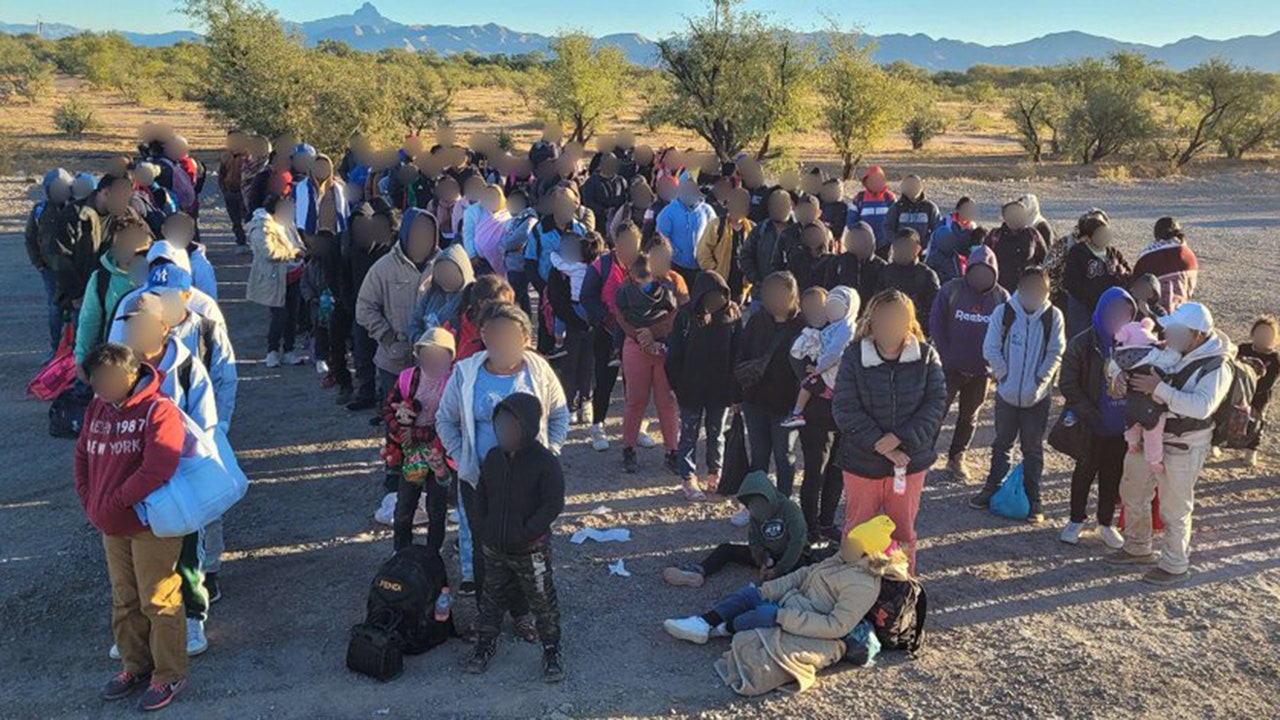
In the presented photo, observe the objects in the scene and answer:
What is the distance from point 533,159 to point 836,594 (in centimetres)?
1001

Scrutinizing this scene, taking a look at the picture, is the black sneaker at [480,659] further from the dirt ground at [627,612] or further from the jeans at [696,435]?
the jeans at [696,435]

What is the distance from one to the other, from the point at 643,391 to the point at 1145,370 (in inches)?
136

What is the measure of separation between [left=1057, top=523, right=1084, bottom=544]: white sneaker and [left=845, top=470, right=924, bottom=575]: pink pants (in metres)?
1.46

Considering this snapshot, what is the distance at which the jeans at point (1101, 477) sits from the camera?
20.0 feet

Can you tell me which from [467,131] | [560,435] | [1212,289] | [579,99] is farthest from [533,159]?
[467,131]

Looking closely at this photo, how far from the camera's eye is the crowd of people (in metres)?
4.52

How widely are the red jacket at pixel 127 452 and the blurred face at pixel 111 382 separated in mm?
53

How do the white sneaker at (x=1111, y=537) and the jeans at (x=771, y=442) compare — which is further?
the jeans at (x=771, y=442)

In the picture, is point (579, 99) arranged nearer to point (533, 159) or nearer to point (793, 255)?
point (533, 159)

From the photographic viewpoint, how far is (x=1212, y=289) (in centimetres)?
1385

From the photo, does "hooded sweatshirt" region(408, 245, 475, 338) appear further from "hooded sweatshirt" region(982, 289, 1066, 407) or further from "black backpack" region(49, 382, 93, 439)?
"hooded sweatshirt" region(982, 289, 1066, 407)

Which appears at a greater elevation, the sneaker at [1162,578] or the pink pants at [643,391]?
the pink pants at [643,391]

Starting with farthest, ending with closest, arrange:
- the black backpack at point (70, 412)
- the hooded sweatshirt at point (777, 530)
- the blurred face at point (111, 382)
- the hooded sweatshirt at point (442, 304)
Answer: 1. the black backpack at point (70, 412)
2. the hooded sweatshirt at point (442, 304)
3. the hooded sweatshirt at point (777, 530)
4. the blurred face at point (111, 382)

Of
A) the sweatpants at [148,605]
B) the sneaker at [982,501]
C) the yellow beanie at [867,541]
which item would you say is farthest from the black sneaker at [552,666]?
the sneaker at [982,501]
